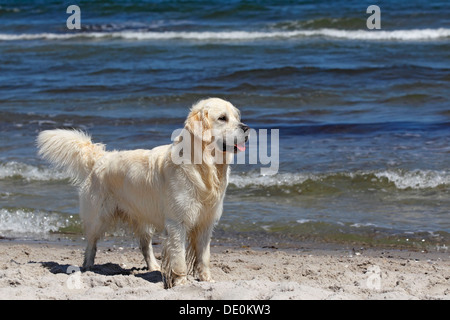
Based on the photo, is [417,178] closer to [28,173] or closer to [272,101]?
[28,173]

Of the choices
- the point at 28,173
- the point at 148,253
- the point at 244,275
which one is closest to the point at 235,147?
the point at 244,275

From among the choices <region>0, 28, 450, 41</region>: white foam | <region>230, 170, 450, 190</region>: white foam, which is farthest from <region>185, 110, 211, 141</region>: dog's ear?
<region>0, 28, 450, 41</region>: white foam

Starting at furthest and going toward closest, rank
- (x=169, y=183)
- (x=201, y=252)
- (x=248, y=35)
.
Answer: (x=248, y=35) < (x=201, y=252) < (x=169, y=183)

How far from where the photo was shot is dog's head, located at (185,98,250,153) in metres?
4.88

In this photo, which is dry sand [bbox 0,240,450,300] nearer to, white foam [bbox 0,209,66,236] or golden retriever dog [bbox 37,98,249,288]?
golden retriever dog [bbox 37,98,249,288]

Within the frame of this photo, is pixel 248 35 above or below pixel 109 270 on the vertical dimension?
above

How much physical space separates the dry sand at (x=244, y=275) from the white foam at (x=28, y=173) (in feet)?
6.83

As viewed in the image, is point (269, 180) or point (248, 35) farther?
point (248, 35)

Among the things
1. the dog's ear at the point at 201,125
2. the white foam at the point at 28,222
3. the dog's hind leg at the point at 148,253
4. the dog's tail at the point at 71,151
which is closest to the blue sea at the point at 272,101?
the white foam at the point at 28,222

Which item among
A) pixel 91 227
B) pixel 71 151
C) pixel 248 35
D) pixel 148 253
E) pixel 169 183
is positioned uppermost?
pixel 248 35

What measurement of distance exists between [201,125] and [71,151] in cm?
145

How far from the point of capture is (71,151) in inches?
228

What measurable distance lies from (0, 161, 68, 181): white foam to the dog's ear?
4483mm
